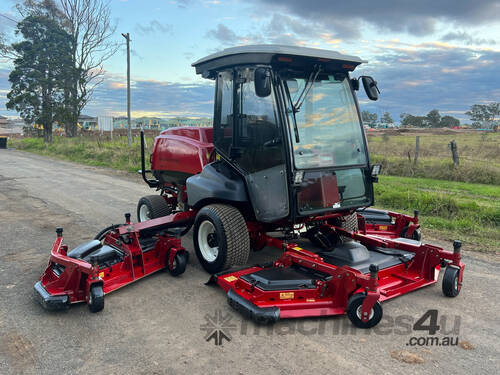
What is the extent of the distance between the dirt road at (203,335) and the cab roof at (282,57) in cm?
251

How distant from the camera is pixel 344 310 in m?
3.62

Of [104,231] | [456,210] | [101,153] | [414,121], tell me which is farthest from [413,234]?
[414,121]

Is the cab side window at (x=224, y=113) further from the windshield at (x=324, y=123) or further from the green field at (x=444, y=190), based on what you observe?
the green field at (x=444, y=190)

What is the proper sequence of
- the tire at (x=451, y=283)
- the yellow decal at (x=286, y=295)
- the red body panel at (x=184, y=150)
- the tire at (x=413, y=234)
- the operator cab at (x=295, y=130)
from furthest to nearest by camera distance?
the tire at (x=413, y=234) < the red body panel at (x=184, y=150) < the operator cab at (x=295, y=130) < the tire at (x=451, y=283) < the yellow decal at (x=286, y=295)

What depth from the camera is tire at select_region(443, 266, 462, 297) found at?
13.4 feet

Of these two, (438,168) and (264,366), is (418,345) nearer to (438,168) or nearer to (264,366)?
(264,366)

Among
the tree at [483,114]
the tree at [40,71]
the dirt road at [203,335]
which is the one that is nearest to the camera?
the dirt road at [203,335]

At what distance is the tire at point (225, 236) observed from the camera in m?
4.41

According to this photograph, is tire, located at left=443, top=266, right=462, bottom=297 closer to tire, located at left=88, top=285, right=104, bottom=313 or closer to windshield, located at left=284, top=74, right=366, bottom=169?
windshield, located at left=284, top=74, right=366, bottom=169

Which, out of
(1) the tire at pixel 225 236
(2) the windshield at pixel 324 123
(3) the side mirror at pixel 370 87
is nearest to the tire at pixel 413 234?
(2) the windshield at pixel 324 123

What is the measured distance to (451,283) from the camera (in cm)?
409

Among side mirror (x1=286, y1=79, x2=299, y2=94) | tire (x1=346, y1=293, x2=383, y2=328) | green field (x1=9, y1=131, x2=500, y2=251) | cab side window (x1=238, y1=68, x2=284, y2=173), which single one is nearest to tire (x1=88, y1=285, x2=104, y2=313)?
cab side window (x1=238, y1=68, x2=284, y2=173)

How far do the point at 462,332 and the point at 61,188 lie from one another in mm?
10252

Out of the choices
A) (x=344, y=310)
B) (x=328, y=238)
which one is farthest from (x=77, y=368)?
(x=328, y=238)
